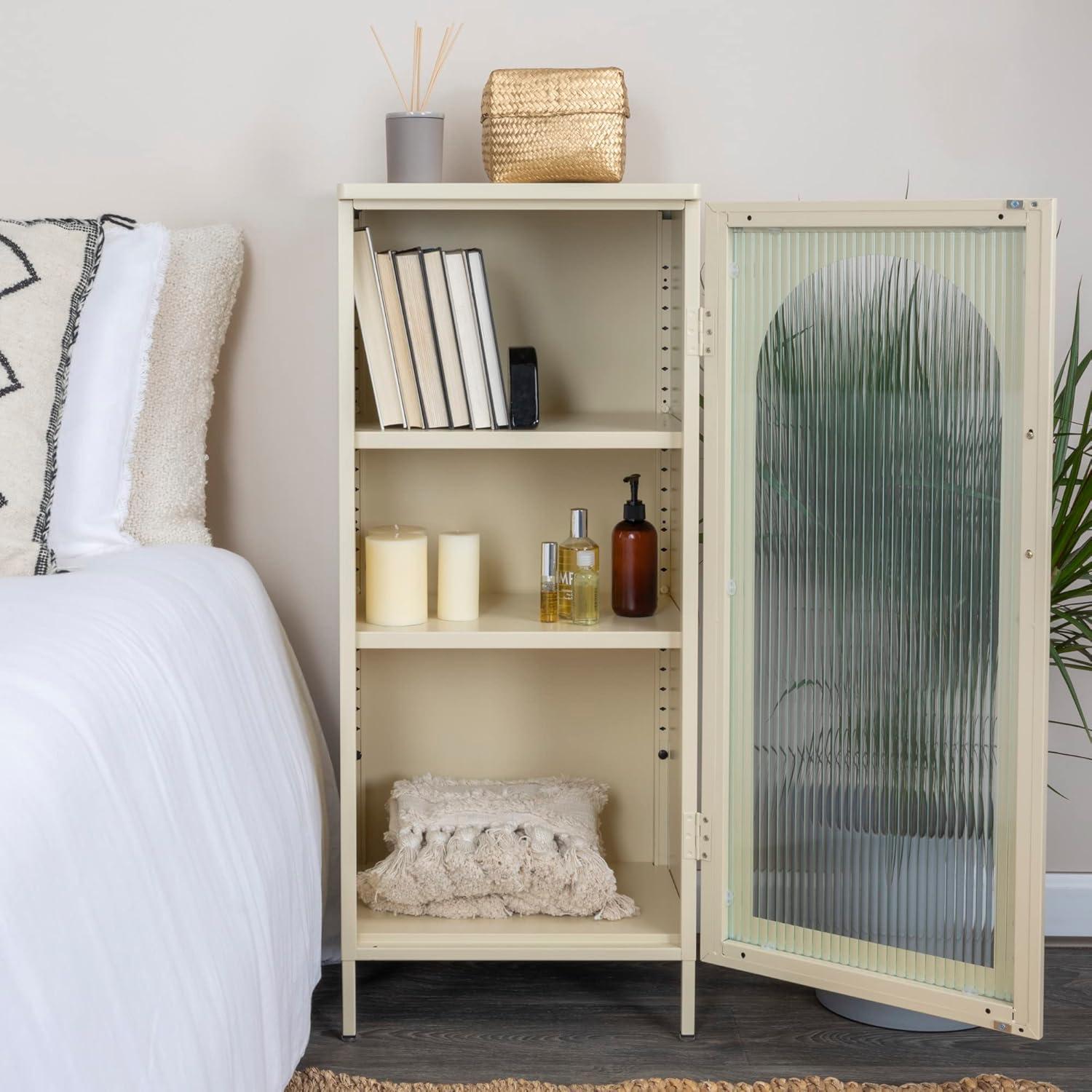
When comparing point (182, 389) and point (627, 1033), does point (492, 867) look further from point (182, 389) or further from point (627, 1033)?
point (182, 389)

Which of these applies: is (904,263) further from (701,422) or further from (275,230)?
(275,230)

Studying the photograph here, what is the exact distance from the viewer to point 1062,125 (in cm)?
187

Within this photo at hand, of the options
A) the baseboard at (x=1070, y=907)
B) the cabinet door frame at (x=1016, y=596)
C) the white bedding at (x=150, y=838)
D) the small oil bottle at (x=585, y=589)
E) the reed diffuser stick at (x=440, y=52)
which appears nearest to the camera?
the white bedding at (x=150, y=838)

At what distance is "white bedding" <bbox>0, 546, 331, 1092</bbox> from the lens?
2.66ft

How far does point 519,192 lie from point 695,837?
100 centimetres

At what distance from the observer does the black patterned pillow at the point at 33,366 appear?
1.33m

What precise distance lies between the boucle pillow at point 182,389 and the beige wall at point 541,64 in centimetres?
12

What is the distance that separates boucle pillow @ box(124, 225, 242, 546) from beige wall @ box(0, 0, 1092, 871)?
124mm

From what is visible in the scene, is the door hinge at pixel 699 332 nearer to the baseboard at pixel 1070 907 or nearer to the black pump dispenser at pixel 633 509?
the black pump dispenser at pixel 633 509

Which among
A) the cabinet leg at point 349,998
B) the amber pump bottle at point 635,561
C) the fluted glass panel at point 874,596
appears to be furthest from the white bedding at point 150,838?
the fluted glass panel at point 874,596

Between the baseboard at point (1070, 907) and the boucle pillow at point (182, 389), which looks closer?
the boucle pillow at point (182, 389)

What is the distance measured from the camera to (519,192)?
5.15 feet

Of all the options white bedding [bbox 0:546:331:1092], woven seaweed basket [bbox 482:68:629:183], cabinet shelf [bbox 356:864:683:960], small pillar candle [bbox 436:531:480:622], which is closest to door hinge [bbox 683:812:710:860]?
cabinet shelf [bbox 356:864:683:960]

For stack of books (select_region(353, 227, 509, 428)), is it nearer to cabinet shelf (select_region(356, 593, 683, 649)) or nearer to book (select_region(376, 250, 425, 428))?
book (select_region(376, 250, 425, 428))
